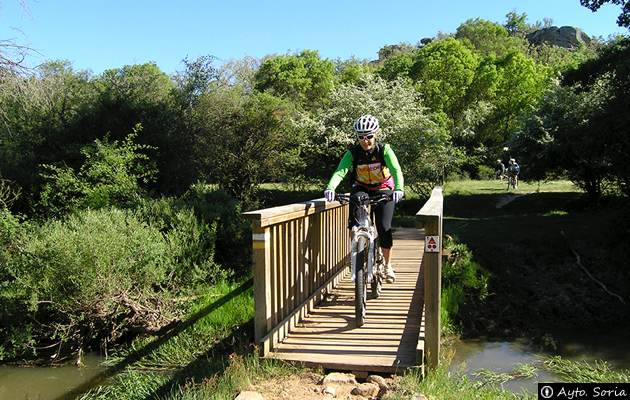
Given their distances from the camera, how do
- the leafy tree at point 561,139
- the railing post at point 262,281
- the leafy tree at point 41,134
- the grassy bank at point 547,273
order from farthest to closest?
the leafy tree at point 561,139
the leafy tree at point 41,134
the grassy bank at point 547,273
the railing post at point 262,281

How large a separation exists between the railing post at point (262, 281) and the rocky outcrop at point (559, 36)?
276 feet

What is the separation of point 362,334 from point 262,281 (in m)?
1.33

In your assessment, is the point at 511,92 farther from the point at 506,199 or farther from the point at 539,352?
the point at 539,352

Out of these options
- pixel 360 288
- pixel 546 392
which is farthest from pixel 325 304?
pixel 546 392

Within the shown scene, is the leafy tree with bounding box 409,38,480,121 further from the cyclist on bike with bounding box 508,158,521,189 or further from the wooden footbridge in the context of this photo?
the wooden footbridge

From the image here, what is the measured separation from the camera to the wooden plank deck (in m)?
5.02

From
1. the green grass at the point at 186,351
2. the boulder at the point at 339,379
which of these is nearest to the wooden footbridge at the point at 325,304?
the boulder at the point at 339,379

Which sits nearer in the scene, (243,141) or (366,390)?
(366,390)

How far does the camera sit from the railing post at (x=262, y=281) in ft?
16.7

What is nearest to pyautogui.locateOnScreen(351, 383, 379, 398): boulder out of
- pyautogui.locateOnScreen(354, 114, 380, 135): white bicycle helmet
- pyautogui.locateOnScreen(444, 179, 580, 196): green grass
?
pyautogui.locateOnScreen(354, 114, 380, 135): white bicycle helmet

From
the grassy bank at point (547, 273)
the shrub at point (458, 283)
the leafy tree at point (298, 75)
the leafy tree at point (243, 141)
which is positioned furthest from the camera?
the leafy tree at point (298, 75)

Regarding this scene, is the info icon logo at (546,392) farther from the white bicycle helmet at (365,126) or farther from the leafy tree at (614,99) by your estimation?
the leafy tree at (614,99)

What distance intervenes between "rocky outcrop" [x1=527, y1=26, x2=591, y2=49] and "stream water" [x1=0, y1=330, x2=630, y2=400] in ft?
261

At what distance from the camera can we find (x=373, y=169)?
6.44 meters
